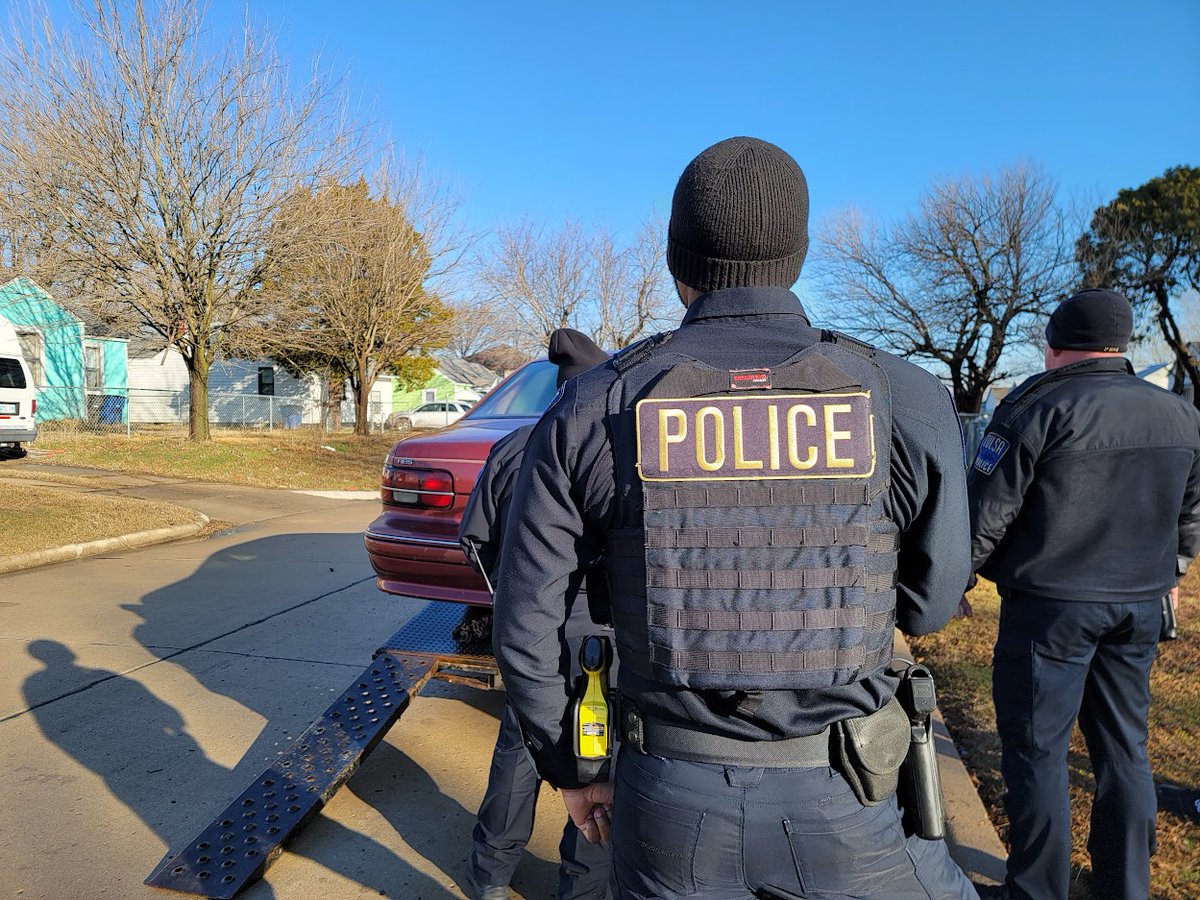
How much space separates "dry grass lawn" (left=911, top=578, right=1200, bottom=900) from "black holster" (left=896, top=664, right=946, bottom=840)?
1924mm

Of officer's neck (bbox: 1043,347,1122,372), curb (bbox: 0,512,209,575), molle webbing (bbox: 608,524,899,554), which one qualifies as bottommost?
curb (bbox: 0,512,209,575)

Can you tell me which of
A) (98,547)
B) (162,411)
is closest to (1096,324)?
(98,547)

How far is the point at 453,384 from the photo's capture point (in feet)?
182

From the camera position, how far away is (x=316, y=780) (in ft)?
10.00

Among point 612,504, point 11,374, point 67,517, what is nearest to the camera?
point 612,504

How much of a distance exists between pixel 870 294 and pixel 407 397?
3199 cm

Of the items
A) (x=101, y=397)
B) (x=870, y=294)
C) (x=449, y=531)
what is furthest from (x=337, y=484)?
(x=870, y=294)

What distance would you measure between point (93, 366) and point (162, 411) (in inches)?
105

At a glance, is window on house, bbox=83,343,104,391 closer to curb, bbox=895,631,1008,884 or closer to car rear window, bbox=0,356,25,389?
car rear window, bbox=0,356,25,389

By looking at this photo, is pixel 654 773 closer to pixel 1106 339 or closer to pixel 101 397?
pixel 1106 339

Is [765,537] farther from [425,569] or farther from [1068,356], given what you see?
[425,569]

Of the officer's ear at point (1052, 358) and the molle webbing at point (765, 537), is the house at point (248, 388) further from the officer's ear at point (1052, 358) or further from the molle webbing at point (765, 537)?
the molle webbing at point (765, 537)

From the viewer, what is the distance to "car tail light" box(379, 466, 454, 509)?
407 cm

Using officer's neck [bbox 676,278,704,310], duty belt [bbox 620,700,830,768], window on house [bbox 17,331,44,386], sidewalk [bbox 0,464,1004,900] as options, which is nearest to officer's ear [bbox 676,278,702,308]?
officer's neck [bbox 676,278,704,310]
